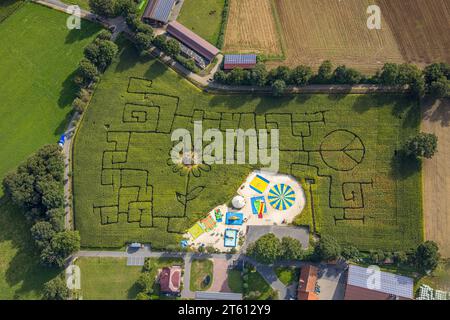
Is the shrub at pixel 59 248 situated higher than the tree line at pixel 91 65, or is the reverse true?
the tree line at pixel 91 65

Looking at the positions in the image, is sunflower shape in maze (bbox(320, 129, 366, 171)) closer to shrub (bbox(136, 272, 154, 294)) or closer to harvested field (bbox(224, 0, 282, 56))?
harvested field (bbox(224, 0, 282, 56))

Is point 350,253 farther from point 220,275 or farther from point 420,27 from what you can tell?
point 420,27

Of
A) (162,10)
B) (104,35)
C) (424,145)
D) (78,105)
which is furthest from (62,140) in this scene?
(424,145)

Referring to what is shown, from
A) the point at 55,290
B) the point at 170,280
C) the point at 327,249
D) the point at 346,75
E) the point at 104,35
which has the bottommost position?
the point at 55,290

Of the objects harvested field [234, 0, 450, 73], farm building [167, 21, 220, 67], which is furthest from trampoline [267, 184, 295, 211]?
farm building [167, 21, 220, 67]

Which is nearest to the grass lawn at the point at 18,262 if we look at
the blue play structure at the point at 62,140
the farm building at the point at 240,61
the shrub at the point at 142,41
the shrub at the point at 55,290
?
the shrub at the point at 55,290

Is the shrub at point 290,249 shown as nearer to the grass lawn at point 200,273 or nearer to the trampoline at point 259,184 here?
the trampoline at point 259,184
